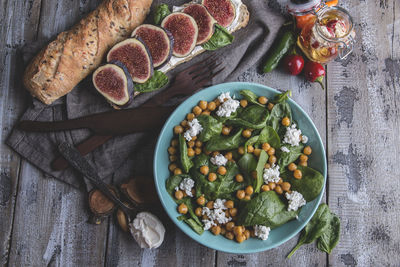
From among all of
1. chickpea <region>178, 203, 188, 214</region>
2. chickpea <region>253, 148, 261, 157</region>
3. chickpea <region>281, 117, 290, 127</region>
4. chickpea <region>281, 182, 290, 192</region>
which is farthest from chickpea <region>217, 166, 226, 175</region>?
chickpea <region>281, 117, 290, 127</region>

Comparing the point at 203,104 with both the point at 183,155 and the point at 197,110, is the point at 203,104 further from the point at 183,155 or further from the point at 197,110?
the point at 183,155

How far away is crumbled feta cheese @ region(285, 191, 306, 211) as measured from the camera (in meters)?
2.71

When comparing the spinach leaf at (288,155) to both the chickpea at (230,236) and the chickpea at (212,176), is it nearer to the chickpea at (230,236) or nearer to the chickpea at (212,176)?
the chickpea at (212,176)

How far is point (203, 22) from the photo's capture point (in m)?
2.96

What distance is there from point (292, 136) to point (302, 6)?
3.53 ft

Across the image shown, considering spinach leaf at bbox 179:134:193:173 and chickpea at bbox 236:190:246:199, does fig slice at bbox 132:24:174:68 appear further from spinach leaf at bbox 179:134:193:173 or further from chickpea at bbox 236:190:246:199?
chickpea at bbox 236:190:246:199

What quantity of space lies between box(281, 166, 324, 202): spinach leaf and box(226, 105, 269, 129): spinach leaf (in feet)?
1.57

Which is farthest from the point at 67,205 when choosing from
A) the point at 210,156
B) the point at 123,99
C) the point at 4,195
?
the point at 210,156

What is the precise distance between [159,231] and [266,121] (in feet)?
3.94

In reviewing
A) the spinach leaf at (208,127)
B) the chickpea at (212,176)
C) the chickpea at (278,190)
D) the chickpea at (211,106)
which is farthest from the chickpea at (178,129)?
the chickpea at (278,190)

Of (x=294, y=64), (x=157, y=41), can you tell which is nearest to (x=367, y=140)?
(x=294, y=64)

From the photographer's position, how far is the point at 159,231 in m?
2.85

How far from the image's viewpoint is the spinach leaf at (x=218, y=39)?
2980 millimetres

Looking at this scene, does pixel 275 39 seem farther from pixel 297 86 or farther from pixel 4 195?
pixel 4 195
